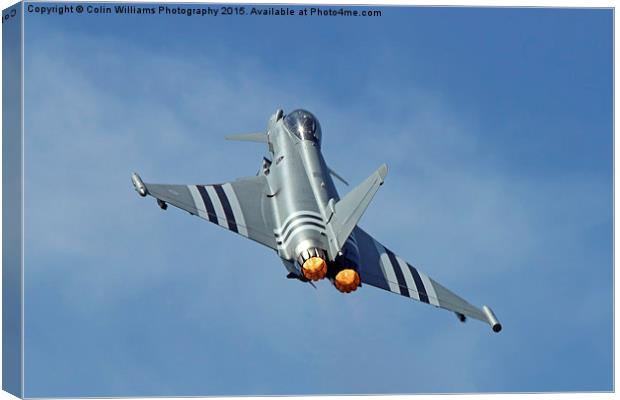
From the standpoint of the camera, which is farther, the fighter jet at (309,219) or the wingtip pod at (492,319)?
the wingtip pod at (492,319)

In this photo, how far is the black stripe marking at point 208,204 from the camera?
31344mm

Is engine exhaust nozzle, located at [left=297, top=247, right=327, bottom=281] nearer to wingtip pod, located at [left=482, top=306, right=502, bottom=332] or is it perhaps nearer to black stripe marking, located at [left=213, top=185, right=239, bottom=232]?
black stripe marking, located at [left=213, top=185, right=239, bottom=232]

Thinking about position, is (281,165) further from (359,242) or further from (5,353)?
(5,353)

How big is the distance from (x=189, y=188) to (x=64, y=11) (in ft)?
20.2

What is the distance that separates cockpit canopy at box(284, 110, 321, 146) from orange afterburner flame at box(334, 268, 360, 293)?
7116mm

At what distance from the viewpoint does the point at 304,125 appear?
115ft

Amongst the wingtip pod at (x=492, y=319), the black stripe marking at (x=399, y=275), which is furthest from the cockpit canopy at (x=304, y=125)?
the wingtip pod at (x=492, y=319)

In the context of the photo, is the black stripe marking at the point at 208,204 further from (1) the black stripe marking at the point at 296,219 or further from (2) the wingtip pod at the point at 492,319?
(2) the wingtip pod at the point at 492,319

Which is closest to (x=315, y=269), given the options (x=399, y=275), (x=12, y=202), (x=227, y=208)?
(x=399, y=275)

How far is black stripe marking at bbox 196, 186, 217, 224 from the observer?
31.3 metres

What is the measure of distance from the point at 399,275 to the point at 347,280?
10.5ft

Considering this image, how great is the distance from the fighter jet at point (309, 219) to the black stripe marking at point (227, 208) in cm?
2

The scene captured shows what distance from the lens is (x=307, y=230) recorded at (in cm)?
2945

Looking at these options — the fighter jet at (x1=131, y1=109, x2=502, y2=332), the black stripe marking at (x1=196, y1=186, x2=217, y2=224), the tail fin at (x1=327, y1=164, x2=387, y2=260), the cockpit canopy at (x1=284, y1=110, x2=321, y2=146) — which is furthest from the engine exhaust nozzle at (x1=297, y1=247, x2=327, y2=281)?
the cockpit canopy at (x1=284, y1=110, x2=321, y2=146)
